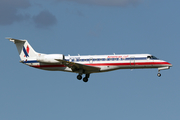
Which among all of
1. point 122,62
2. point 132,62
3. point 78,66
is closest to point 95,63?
point 78,66

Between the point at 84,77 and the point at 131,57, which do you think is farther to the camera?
the point at 84,77

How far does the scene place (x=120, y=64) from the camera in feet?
148

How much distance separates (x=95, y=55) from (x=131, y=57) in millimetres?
5137

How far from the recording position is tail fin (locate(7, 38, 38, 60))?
160ft

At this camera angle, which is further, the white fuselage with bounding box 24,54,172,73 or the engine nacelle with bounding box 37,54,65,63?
the engine nacelle with bounding box 37,54,65,63

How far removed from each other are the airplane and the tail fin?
5.60ft

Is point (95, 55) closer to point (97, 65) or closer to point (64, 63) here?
point (97, 65)

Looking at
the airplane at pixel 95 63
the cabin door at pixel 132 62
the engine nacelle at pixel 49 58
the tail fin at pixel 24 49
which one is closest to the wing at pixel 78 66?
the airplane at pixel 95 63

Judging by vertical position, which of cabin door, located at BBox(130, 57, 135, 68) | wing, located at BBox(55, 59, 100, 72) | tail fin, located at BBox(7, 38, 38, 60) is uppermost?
tail fin, located at BBox(7, 38, 38, 60)

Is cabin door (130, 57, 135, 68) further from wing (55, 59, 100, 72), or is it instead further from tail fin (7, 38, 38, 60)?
tail fin (7, 38, 38, 60)

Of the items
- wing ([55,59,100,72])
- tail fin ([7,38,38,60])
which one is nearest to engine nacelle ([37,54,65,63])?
wing ([55,59,100,72])

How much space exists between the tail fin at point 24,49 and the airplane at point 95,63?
Result: 67.2 inches

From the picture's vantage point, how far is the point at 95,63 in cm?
4575

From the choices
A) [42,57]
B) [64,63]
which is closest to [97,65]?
[64,63]
